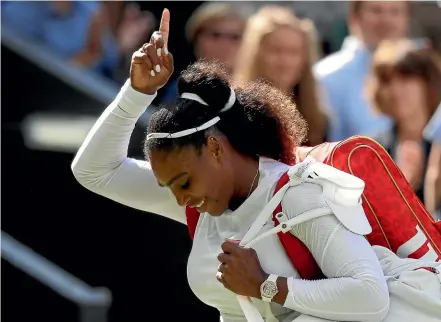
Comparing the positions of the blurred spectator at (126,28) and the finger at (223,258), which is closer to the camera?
the finger at (223,258)

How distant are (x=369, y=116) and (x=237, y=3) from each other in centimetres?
122

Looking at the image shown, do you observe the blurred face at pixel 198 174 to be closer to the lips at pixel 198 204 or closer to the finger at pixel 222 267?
the lips at pixel 198 204

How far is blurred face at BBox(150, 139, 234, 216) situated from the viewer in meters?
3.11

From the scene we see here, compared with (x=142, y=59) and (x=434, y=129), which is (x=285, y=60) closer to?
(x=434, y=129)

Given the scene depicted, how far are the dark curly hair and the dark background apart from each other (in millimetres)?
3035

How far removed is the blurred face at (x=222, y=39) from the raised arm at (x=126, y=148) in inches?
100

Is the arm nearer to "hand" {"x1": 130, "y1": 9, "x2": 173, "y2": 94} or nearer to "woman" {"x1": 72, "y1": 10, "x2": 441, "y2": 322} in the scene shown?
"woman" {"x1": 72, "y1": 10, "x2": 441, "y2": 322}

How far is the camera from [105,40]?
22.8 ft

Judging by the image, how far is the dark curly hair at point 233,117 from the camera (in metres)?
3.14

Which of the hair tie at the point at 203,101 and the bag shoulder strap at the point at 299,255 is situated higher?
the hair tie at the point at 203,101

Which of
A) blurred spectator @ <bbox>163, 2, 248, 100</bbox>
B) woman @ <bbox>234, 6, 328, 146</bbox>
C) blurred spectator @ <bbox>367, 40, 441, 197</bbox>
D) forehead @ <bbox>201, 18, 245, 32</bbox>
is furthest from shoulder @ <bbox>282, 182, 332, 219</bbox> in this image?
forehead @ <bbox>201, 18, 245, 32</bbox>

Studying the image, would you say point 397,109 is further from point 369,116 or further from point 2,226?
point 2,226

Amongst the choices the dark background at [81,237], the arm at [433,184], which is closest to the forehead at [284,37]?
the arm at [433,184]

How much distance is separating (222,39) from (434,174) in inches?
55.9
